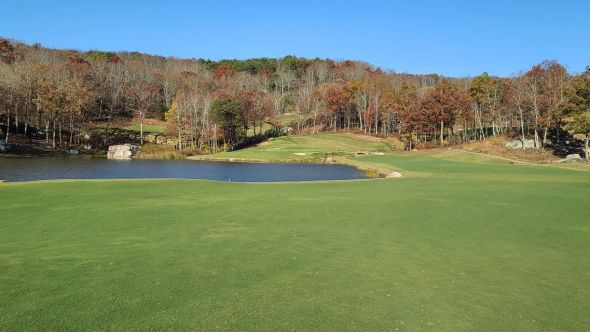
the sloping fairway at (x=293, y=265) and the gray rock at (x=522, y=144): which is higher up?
the gray rock at (x=522, y=144)

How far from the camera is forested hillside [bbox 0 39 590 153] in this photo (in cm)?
7294

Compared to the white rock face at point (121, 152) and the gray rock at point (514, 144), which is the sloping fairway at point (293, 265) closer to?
the gray rock at point (514, 144)

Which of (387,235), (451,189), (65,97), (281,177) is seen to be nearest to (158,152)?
(65,97)

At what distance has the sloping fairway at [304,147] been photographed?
73294 mm

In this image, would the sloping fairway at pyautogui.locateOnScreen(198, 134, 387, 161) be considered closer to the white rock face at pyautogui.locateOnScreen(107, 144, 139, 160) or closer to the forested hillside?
the forested hillside

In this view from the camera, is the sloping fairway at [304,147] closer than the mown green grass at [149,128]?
Yes

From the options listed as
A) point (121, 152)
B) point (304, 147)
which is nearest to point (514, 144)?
point (304, 147)

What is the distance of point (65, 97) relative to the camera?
7819 cm

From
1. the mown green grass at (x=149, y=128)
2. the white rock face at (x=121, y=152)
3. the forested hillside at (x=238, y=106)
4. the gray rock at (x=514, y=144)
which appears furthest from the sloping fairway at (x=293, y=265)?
the mown green grass at (x=149, y=128)

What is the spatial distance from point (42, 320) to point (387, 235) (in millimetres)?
9690

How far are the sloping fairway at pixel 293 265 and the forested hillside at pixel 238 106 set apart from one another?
4586 cm

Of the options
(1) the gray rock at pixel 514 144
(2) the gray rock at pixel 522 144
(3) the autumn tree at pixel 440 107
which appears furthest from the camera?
(3) the autumn tree at pixel 440 107

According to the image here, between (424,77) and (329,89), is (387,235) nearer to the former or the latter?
(329,89)

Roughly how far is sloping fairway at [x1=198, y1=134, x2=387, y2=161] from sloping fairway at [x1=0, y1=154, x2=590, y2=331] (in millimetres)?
52426
